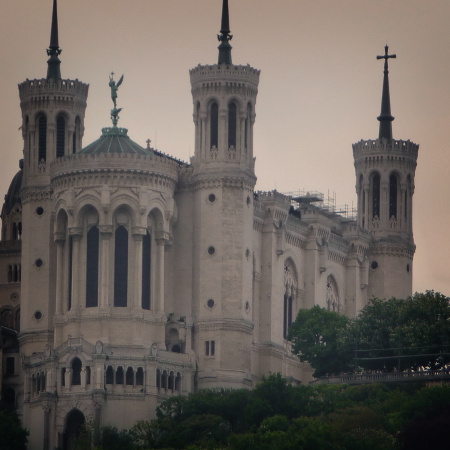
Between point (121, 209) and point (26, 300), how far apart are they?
43.0ft

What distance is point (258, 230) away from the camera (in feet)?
586

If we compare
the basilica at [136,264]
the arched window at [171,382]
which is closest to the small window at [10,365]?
the basilica at [136,264]

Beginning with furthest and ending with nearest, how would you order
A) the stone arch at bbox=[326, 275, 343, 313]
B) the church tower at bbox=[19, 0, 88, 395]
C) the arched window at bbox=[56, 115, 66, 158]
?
the stone arch at bbox=[326, 275, 343, 313] < the arched window at bbox=[56, 115, 66, 158] < the church tower at bbox=[19, 0, 88, 395]

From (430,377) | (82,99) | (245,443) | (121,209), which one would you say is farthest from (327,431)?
(82,99)

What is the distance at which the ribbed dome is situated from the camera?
168625 millimetres

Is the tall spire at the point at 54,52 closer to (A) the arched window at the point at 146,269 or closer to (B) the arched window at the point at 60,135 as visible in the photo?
(B) the arched window at the point at 60,135

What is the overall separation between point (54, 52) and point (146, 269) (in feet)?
79.7

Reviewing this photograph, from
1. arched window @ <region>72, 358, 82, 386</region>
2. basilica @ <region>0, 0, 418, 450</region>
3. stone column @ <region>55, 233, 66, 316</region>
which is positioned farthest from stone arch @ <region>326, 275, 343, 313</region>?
arched window @ <region>72, 358, 82, 386</region>

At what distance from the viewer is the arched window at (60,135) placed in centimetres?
17675

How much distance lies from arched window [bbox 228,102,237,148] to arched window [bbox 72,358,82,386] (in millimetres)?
22303

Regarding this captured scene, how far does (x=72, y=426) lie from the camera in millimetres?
161750

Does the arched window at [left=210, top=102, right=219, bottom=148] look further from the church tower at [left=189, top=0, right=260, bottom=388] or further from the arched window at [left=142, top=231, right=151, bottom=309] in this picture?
the arched window at [left=142, top=231, right=151, bottom=309]

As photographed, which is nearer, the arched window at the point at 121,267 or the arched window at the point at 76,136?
the arched window at the point at 121,267

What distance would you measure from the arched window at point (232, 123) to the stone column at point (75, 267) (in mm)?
14605
